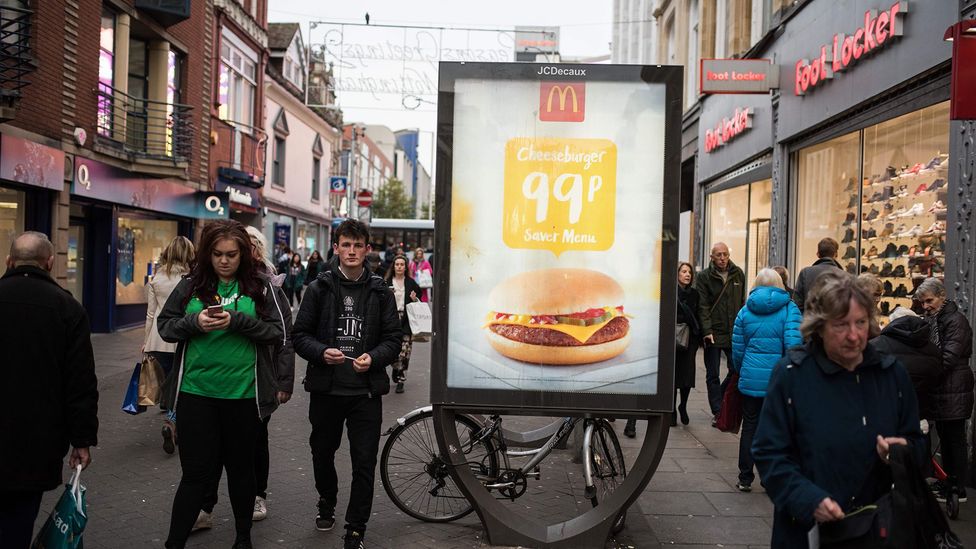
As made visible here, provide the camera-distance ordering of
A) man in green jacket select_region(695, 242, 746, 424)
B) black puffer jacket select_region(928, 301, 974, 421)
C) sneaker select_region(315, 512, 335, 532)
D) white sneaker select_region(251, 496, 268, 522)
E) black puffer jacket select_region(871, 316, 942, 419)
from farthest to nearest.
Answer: man in green jacket select_region(695, 242, 746, 424)
black puffer jacket select_region(928, 301, 974, 421)
black puffer jacket select_region(871, 316, 942, 419)
white sneaker select_region(251, 496, 268, 522)
sneaker select_region(315, 512, 335, 532)

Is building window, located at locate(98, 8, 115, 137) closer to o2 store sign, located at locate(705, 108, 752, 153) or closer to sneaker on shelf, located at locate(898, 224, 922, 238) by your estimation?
o2 store sign, located at locate(705, 108, 752, 153)

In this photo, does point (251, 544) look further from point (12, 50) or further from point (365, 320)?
point (12, 50)

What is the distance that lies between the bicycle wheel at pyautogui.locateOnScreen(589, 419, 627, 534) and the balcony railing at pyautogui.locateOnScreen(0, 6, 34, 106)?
9.55 m

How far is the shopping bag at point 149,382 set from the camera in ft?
21.9

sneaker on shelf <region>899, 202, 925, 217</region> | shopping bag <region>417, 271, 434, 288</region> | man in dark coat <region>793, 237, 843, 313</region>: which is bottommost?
shopping bag <region>417, 271, 434, 288</region>

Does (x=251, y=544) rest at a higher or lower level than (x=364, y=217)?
lower

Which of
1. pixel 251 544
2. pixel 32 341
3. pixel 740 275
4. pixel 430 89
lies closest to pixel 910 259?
pixel 740 275

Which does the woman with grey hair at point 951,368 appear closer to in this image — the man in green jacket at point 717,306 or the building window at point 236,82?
the man in green jacket at point 717,306

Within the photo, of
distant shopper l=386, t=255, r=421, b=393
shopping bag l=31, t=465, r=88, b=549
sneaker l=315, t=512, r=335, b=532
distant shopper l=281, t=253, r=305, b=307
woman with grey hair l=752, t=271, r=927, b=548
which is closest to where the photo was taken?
woman with grey hair l=752, t=271, r=927, b=548

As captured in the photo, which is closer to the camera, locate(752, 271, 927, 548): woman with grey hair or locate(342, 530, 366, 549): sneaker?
locate(752, 271, 927, 548): woman with grey hair

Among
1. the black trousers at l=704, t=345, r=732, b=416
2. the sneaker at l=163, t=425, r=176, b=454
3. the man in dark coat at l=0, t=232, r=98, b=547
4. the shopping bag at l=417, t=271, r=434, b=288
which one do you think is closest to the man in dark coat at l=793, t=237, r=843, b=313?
the black trousers at l=704, t=345, r=732, b=416

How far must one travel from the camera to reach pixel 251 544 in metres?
4.75

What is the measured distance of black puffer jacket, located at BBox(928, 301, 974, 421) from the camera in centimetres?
578

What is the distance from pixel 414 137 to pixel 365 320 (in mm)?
102558
